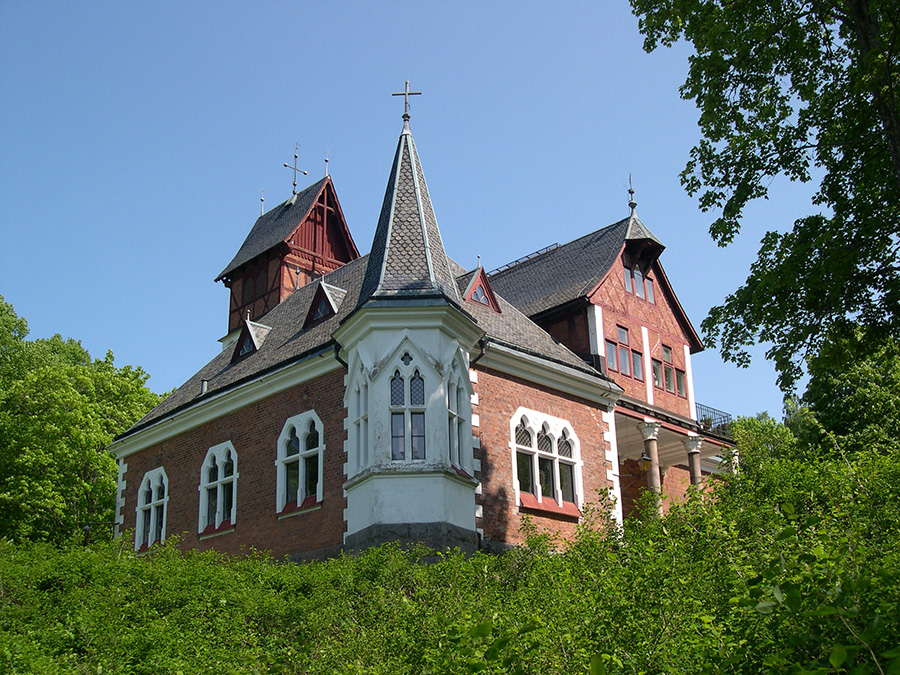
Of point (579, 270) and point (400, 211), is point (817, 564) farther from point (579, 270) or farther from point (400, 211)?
point (579, 270)

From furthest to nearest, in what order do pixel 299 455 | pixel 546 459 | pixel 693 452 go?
→ pixel 693 452, pixel 546 459, pixel 299 455

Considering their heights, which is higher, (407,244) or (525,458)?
(407,244)

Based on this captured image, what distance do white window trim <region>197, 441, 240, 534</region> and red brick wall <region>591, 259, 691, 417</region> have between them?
10.3 m

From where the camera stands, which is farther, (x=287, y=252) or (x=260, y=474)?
(x=287, y=252)

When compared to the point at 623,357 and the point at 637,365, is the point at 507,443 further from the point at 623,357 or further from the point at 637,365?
the point at 637,365

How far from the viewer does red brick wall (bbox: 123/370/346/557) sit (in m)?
19.4

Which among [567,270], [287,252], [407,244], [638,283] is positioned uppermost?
[287,252]

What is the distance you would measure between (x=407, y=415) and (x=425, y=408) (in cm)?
38

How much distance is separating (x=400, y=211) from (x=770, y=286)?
28.3 ft

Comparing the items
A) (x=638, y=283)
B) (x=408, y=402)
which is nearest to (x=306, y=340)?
(x=408, y=402)

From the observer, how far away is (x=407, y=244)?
19.7m

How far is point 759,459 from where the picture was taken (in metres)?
15.2

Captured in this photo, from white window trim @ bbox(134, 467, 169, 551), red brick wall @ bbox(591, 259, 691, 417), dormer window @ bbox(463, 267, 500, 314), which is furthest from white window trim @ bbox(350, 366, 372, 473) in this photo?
red brick wall @ bbox(591, 259, 691, 417)

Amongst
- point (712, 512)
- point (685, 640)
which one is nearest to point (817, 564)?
point (685, 640)
